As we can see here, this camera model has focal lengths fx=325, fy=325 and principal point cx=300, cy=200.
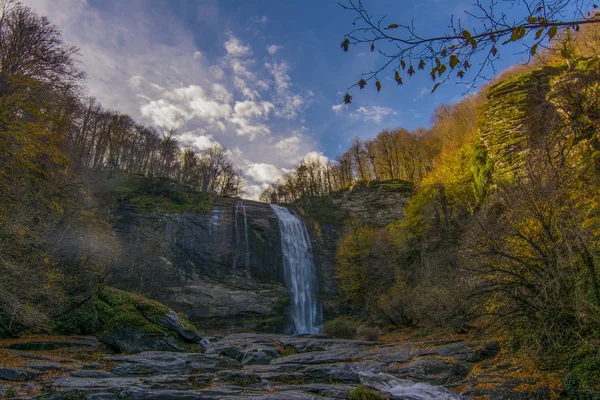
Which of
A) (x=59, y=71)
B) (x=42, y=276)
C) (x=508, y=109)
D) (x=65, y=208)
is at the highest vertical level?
(x=508, y=109)

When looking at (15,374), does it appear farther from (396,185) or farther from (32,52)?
(396,185)

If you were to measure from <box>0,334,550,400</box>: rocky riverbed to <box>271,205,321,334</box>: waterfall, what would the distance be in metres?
15.0

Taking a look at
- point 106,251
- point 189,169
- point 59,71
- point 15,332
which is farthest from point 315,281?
point 189,169

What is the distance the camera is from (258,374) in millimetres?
8984

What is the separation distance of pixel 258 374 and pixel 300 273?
20427 mm

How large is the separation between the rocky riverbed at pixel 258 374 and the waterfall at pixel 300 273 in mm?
15005

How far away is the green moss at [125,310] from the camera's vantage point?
11078 mm

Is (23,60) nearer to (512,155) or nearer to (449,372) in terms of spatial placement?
(449,372)

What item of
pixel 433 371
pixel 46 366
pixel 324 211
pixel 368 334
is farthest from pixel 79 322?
pixel 324 211

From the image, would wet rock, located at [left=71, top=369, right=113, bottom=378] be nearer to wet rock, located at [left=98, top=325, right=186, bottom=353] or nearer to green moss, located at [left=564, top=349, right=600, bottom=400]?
wet rock, located at [left=98, top=325, right=186, bottom=353]

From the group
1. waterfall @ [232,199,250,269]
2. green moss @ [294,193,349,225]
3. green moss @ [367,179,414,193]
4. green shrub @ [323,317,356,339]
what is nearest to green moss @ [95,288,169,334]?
green shrub @ [323,317,356,339]

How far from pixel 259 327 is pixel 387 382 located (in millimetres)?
A: 18977

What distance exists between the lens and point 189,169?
46875 millimetres

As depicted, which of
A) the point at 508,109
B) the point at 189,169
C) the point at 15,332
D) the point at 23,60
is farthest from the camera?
the point at 189,169
